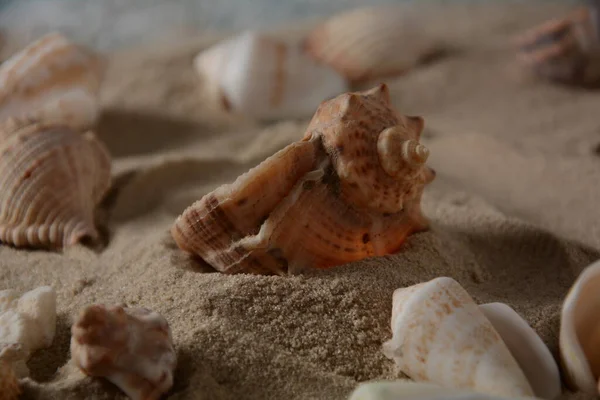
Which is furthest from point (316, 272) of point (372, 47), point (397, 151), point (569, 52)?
point (569, 52)

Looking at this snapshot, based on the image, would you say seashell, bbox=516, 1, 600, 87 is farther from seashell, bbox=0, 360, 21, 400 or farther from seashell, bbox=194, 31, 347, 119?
seashell, bbox=0, 360, 21, 400

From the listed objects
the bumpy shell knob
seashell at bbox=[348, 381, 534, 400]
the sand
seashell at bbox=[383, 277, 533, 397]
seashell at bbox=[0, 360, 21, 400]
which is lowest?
→ the sand

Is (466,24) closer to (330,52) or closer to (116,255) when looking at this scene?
(330,52)

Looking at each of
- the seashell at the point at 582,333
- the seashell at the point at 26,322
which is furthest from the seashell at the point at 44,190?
the seashell at the point at 582,333

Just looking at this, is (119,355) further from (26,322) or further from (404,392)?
(404,392)

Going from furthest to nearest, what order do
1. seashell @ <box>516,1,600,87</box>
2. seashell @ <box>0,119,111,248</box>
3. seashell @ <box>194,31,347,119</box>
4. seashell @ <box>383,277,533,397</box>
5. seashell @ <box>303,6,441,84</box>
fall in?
1. seashell @ <box>303,6,441,84</box>
2. seashell @ <box>516,1,600,87</box>
3. seashell @ <box>194,31,347,119</box>
4. seashell @ <box>0,119,111,248</box>
5. seashell @ <box>383,277,533,397</box>

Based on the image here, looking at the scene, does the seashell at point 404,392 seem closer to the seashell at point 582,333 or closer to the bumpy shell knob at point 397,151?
the seashell at point 582,333

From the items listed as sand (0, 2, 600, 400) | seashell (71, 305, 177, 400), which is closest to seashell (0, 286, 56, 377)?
sand (0, 2, 600, 400)
